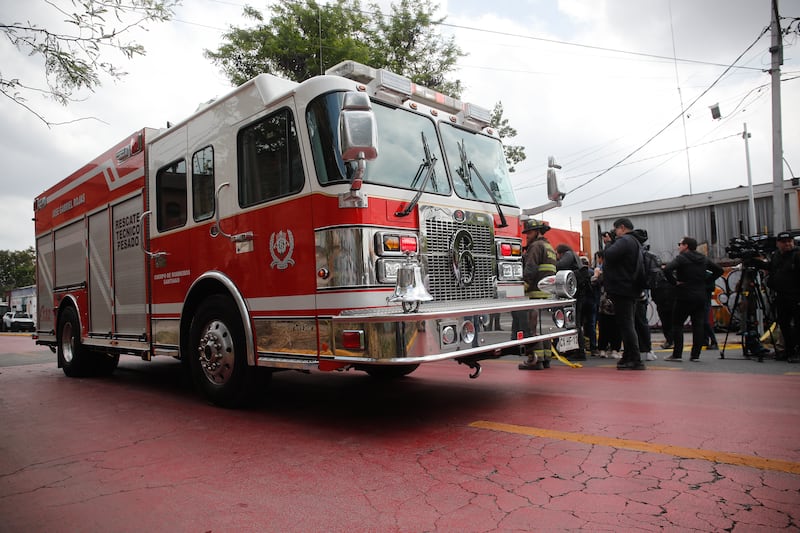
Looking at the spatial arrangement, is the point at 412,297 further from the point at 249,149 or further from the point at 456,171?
the point at 249,149

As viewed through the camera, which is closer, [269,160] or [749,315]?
[269,160]

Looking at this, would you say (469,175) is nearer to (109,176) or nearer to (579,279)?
(579,279)

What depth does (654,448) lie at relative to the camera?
3531 mm

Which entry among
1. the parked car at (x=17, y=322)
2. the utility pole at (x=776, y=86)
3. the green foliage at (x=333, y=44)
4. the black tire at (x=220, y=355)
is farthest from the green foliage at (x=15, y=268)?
the utility pole at (x=776, y=86)

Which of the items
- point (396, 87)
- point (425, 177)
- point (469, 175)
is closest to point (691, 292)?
point (469, 175)

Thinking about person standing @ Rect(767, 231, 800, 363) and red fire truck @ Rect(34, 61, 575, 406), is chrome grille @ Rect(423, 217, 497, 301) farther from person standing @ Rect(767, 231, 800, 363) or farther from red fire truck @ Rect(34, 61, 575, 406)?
person standing @ Rect(767, 231, 800, 363)

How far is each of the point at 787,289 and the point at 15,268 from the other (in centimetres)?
9471

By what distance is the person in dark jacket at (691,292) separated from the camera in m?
7.69

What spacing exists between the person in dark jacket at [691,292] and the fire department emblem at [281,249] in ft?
19.2

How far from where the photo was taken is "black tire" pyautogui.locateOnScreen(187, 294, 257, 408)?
4938mm

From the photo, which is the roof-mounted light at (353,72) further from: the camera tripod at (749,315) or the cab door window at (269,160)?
the camera tripod at (749,315)

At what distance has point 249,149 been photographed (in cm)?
490

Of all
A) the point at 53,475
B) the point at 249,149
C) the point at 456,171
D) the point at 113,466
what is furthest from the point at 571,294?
the point at 53,475

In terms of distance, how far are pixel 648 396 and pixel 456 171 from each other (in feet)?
9.22
